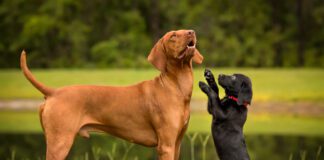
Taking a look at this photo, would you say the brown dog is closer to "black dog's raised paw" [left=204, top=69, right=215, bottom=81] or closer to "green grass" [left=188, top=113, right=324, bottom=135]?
"black dog's raised paw" [left=204, top=69, right=215, bottom=81]

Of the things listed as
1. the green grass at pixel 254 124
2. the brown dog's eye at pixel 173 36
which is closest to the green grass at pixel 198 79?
the green grass at pixel 254 124

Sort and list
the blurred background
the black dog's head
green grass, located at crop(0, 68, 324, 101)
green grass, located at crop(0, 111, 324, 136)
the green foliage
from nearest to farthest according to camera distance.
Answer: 1. the black dog's head
2. green grass, located at crop(0, 111, 324, 136)
3. green grass, located at crop(0, 68, 324, 101)
4. the blurred background
5. the green foliage

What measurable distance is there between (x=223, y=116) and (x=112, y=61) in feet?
80.4

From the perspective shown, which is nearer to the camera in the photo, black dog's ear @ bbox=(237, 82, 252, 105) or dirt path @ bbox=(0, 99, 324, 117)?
black dog's ear @ bbox=(237, 82, 252, 105)

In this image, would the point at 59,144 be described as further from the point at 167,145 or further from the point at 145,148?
the point at 145,148

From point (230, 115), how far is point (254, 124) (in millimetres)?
11721

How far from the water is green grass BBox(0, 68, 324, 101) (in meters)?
7.13

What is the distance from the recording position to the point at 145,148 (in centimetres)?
1288

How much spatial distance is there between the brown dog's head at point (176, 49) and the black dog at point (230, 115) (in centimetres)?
23

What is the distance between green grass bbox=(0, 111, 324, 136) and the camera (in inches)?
610

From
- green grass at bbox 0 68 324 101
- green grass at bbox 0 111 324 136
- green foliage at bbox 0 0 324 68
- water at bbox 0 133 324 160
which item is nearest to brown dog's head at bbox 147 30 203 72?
water at bbox 0 133 324 160

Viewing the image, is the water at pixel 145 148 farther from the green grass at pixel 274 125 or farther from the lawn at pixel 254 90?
the lawn at pixel 254 90

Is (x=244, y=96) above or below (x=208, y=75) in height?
below

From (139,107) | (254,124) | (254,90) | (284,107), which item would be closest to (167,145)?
(139,107)
